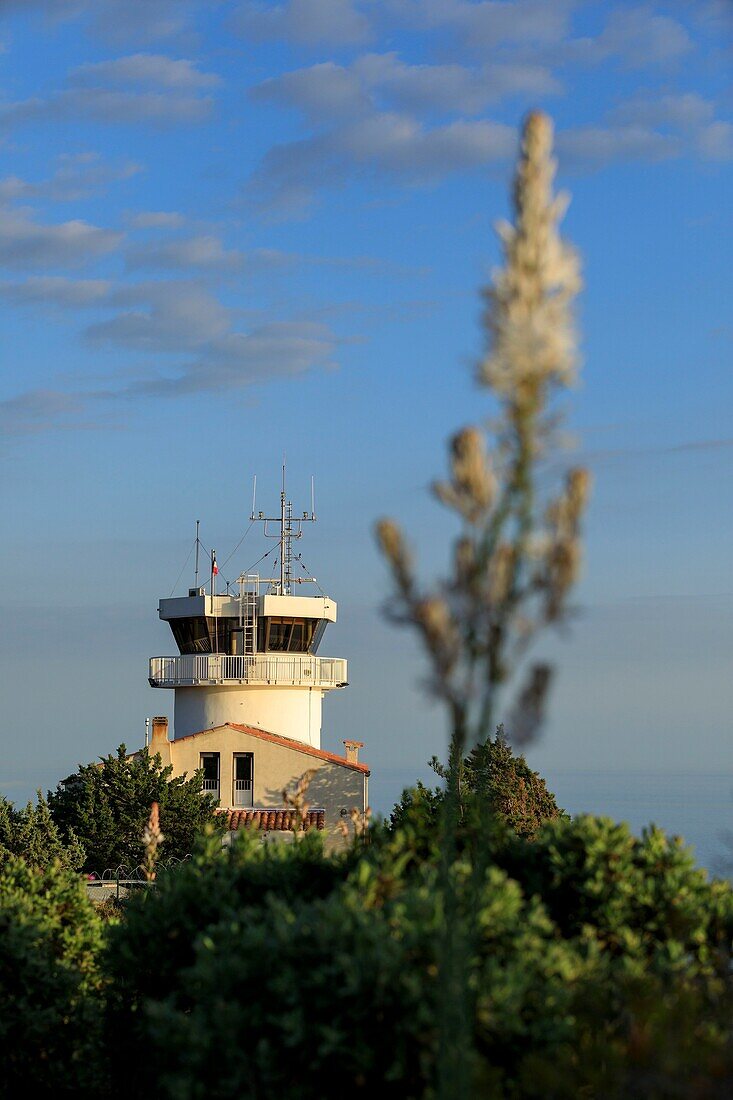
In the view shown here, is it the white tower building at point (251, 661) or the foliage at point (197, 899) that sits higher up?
the white tower building at point (251, 661)

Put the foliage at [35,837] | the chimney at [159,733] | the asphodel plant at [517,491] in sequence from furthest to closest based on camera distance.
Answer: the chimney at [159,733], the foliage at [35,837], the asphodel plant at [517,491]

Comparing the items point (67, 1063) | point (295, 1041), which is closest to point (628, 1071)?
point (295, 1041)

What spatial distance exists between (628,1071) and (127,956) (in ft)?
13.5

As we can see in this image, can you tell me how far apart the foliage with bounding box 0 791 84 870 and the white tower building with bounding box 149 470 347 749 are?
7.91m

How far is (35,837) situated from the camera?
40.4 meters

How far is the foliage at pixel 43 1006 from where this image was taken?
9.84 m

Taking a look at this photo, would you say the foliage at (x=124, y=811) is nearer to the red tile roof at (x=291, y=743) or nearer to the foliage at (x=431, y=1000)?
the red tile roof at (x=291, y=743)

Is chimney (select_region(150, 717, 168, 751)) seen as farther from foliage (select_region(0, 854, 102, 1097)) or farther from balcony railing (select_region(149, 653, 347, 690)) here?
foliage (select_region(0, 854, 102, 1097))

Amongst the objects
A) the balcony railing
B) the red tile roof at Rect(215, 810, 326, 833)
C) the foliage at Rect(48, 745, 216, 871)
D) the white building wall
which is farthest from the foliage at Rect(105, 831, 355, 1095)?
the white building wall

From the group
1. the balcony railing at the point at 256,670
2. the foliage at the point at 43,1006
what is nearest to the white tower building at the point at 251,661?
the balcony railing at the point at 256,670

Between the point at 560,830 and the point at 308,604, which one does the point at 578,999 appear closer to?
the point at 560,830

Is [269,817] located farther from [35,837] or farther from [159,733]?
[35,837]

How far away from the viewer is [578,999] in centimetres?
708

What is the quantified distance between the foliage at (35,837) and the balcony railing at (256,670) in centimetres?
774
